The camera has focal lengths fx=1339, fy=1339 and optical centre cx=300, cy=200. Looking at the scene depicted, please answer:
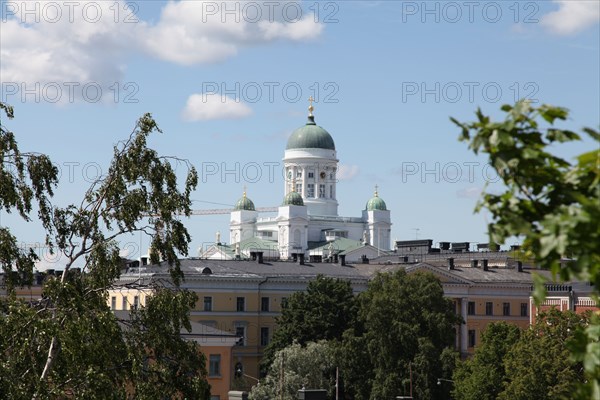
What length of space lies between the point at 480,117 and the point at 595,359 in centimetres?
195

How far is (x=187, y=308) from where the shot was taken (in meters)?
30.2

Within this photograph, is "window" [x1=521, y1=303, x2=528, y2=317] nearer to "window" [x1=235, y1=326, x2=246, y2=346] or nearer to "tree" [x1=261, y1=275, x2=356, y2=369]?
"window" [x1=235, y1=326, x2=246, y2=346]

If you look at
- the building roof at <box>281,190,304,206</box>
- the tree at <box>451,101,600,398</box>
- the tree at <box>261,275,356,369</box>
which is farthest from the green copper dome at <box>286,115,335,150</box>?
the tree at <box>451,101,600,398</box>

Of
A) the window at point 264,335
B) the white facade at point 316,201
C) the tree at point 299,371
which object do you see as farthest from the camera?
the white facade at point 316,201

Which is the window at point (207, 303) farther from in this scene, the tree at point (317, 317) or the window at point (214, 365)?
the window at point (214, 365)

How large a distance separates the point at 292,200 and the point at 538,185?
158492mm

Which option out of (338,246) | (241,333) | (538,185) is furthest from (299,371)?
(338,246)

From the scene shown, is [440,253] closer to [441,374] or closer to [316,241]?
[316,241]

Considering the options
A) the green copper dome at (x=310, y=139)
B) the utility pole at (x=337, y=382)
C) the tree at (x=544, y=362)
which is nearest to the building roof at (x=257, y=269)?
the utility pole at (x=337, y=382)

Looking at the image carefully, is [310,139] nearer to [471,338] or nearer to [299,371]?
[471,338]

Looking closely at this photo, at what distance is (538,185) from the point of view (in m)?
9.78

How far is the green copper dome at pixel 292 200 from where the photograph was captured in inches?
6624

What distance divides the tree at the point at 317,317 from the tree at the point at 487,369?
46.4 feet

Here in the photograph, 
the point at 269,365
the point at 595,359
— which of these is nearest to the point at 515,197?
the point at 595,359
